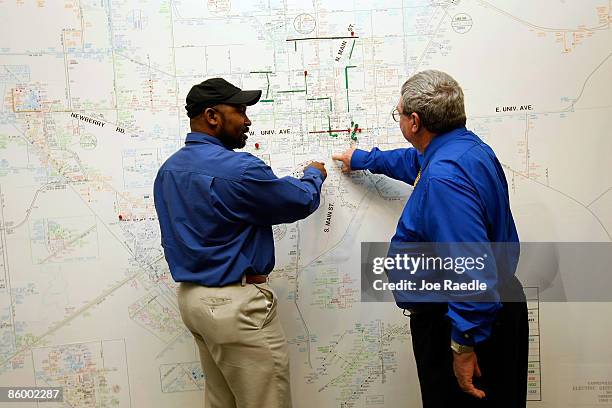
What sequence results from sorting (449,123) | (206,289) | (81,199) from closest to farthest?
(449,123) → (206,289) → (81,199)

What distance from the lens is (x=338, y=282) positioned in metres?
2.17

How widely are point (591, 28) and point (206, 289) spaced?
169cm

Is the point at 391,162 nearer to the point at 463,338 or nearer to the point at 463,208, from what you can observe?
the point at 463,208

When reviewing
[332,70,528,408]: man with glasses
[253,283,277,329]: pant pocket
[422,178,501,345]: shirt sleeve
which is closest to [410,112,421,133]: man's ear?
[332,70,528,408]: man with glasses

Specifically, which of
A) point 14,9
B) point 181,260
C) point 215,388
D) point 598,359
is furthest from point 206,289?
point 598,359

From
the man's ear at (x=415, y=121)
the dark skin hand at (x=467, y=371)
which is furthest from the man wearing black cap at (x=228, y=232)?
the dark skin hand at (x=467, y=371)

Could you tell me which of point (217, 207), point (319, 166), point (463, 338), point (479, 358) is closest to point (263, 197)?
point (217, 207)

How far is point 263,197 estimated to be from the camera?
1727mm

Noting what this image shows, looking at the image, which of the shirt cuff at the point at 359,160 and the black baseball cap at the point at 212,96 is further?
the shirt cuff at the point at 359,160

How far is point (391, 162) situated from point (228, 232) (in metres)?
0.66

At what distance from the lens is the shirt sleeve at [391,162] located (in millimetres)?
2020

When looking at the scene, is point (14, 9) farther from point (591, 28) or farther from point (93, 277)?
point (591, 28)

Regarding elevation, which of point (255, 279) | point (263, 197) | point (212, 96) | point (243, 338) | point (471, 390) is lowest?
point (471, 390)

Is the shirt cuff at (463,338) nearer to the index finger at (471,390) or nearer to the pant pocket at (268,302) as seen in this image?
the index finger at (471,390)
